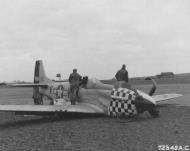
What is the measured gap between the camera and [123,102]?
9.62 m

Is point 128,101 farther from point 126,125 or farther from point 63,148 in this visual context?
point 63,148

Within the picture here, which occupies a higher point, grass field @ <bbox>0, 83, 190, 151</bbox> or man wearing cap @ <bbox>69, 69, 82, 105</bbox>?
man wearing cap @ <bbox>69, 69, 82, 105</bbox>

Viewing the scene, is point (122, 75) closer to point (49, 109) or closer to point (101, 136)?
point (49, 109)


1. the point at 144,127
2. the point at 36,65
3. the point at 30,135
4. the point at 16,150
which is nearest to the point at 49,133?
the point at 30,135

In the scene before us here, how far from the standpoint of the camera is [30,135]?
780cm

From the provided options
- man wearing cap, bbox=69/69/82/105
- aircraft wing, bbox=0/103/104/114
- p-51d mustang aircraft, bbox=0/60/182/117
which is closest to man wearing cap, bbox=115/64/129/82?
p-51d mustang aircraft, bbox=0/60/182/117

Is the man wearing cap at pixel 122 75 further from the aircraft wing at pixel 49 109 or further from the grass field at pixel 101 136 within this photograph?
the grass field at pixel 101 136

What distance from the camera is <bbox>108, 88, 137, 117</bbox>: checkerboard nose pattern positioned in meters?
9.49

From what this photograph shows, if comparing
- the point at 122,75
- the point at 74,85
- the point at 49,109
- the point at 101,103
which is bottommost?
the point at 49,109

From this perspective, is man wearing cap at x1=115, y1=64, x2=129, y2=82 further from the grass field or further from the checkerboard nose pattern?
the grass field

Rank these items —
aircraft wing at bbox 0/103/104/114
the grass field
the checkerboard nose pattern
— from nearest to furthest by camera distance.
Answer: the grass field → the checkerboard nose pattern → aircraft wing at bbox 0/103/104/114

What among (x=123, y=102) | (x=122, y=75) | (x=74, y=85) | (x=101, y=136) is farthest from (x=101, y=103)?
(x=101, y=136)

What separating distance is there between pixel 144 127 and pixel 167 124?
2.54 feet

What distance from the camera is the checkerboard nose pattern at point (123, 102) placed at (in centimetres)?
949
